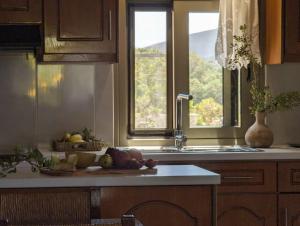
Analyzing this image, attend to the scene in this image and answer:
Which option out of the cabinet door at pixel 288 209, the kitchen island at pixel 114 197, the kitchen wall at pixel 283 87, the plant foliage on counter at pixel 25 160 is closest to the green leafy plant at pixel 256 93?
the kitchen wall at pixel 283 87

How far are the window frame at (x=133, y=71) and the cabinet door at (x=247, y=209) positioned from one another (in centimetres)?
86

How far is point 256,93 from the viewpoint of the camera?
3623mm

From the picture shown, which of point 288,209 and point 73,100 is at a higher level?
point 73,100

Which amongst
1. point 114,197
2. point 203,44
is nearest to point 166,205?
point 114,197

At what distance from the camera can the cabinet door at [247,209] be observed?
313 centimetres

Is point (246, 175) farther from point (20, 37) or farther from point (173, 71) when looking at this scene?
point (20, 37)

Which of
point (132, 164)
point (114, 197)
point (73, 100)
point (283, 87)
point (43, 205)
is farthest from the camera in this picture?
point (283, 87)

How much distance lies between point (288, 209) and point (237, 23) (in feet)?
4.30

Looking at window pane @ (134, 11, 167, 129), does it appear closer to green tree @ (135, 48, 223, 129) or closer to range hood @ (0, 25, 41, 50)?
green tree @ (135, 48, 223, 129)

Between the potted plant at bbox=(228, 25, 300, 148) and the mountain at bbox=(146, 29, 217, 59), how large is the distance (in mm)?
226

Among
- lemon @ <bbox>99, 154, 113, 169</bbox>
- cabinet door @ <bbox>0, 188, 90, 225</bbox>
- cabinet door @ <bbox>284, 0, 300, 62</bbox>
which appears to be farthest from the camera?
cabinet door @ <bbox>284, 0, 300, 62</bbox>

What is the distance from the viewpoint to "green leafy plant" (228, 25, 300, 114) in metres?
3.58

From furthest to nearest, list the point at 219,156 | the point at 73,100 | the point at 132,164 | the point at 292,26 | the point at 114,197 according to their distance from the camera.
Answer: the point at 73,100, the point at 292,26, the point at 219,156, the point at 132,164, the point at 114,197

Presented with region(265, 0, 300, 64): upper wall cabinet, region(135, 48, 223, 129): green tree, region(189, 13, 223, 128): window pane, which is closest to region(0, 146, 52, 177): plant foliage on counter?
region(135, 48, 223, 129): green tree
